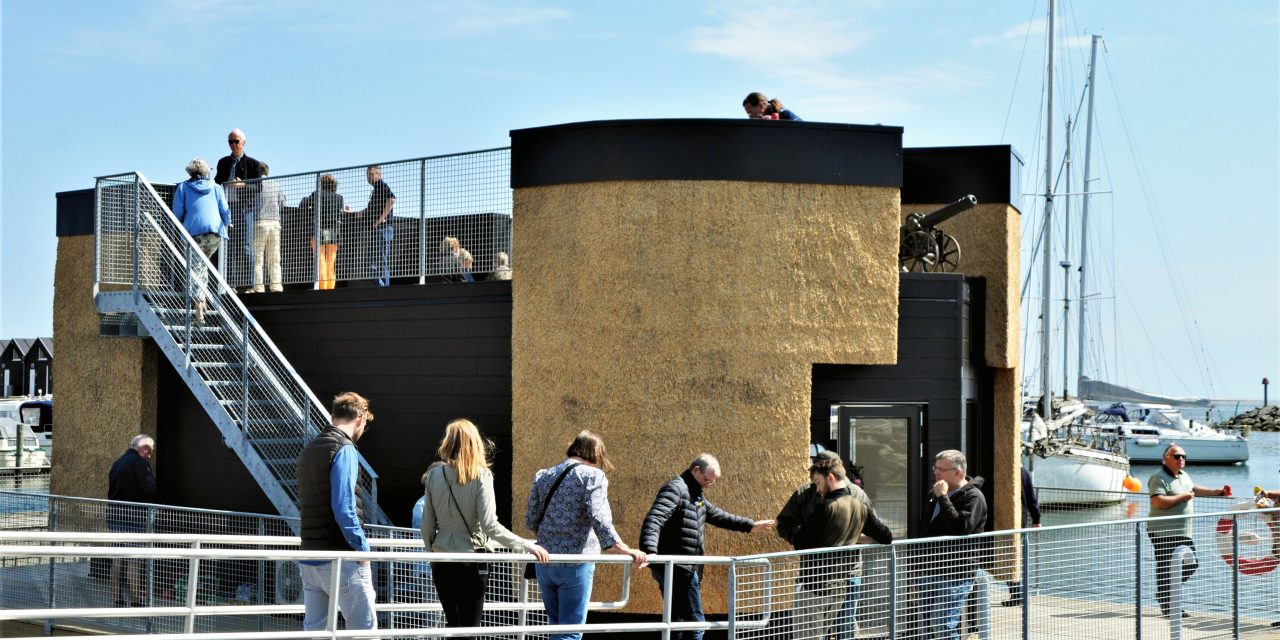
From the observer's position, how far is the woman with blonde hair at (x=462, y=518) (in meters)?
8.09

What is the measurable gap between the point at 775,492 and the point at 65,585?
678 cm

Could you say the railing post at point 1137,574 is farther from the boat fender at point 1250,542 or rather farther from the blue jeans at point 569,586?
the blue jeans at point 569,586

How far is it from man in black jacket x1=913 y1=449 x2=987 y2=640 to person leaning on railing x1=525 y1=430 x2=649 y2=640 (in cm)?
205

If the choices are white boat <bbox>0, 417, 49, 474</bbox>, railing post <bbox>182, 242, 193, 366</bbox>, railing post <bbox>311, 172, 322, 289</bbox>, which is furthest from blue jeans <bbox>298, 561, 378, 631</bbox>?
white boat <bbox>0, 417, 49, 474</bbox>

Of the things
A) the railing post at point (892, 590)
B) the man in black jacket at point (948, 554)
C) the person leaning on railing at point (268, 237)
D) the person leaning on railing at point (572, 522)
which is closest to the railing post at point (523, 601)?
the person leaning on railing at point (572, 522)

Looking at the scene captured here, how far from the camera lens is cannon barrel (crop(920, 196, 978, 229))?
13.9 m

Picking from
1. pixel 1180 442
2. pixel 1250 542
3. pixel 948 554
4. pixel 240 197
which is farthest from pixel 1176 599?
pixel 1180 442

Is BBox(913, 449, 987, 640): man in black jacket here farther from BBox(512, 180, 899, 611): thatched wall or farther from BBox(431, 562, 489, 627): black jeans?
BBox(431, 562, 489, 627): black jeans

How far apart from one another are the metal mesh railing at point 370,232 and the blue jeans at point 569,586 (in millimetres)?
5004

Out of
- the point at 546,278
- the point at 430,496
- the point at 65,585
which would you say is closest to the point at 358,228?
the point at 546,278

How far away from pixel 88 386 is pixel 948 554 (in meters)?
11.2

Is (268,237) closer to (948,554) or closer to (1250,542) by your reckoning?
(948,554)

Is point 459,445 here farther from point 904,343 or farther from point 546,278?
point 904,343

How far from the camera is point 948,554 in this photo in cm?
957
